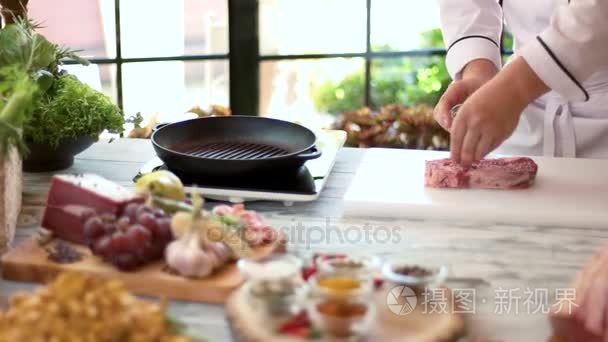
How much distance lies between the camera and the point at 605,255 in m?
1.09

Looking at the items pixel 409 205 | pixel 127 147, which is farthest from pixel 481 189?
pixel 127 147

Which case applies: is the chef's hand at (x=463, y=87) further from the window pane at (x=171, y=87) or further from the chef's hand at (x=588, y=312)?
the window pane at (x=171, y=87)

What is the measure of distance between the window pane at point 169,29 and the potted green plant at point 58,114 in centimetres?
139

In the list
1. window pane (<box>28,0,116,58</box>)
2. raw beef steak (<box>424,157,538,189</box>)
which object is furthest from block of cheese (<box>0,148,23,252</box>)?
window pane (<box>28,0,116,58</box>)

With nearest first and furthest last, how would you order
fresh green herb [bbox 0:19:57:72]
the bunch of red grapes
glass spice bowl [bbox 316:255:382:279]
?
glass spice bowl [bbox 316:255:382:279], the bunch of red grapes, fresh green herb [bbox 0:19:57:72]

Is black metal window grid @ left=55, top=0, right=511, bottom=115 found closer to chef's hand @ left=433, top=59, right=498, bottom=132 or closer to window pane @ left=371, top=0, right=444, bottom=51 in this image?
window pane @ left=371, top=0, right=444, bottom=51

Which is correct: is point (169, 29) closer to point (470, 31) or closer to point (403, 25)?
point (403, 25)

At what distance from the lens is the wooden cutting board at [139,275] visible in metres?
1.14

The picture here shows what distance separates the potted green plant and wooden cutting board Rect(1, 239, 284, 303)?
0.43 metres

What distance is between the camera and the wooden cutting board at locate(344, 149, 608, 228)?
1.50 metres

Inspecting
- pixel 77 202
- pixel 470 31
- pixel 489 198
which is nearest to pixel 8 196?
pixel 77 202

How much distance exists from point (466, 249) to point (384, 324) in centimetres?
Answer: 38

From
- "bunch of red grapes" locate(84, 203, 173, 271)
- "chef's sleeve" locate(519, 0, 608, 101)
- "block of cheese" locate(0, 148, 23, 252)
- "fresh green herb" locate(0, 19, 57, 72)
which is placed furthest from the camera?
"chef's sleeve" locate(519, 0, 608, 101)

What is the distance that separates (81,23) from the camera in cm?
315
